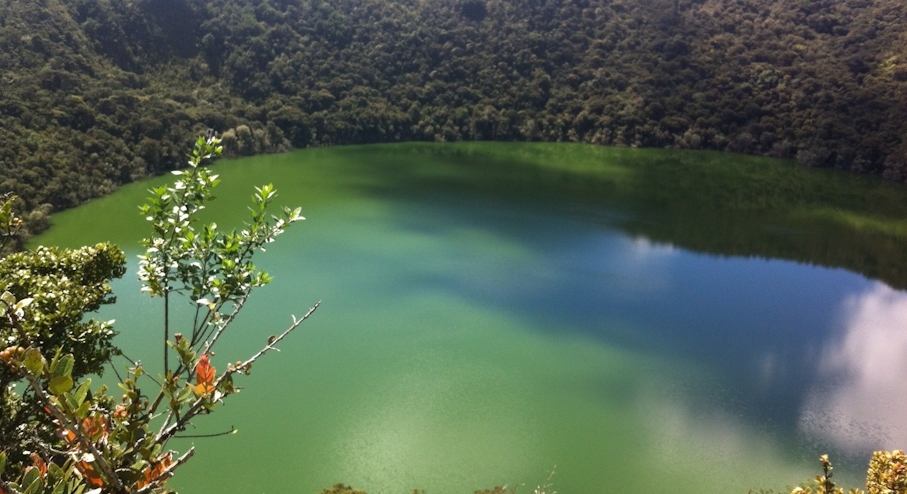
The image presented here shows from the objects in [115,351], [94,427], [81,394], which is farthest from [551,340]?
[81,394]

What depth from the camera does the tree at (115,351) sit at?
1.78 meters

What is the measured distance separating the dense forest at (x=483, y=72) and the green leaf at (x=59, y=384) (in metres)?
29.3

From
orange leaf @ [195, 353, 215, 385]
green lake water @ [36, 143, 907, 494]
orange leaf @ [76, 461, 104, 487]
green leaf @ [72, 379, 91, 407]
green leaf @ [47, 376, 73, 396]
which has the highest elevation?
green leaf @ [47, 376, 73, 396]

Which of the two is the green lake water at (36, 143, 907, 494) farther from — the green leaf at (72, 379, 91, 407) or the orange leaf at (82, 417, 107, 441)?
the green leaf at (72, 379, 91, 407)

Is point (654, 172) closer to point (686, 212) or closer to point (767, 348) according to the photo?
point (686, 212)

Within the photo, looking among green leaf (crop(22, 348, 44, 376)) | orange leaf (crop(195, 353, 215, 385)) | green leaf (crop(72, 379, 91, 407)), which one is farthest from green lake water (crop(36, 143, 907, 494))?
green leaf (crop(22, 348, 44, 376))

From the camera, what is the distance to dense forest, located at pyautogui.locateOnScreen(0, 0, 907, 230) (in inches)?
1271

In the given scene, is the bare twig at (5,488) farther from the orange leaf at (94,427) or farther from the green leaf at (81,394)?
the orange leaf at (94,427)

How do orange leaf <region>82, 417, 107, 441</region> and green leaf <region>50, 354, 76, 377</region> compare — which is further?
orange leaf <region>82, 417, 107, 441</region>

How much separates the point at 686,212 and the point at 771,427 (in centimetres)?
1640

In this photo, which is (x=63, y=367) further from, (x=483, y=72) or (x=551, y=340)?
(x=483, y=72)

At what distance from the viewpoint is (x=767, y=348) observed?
1516cm

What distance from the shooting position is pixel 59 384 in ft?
5.55

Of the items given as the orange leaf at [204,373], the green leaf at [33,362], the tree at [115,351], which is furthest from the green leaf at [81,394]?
the orange leaf at [204,373]
